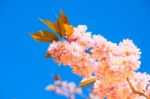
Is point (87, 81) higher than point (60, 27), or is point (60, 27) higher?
point (60, 27)

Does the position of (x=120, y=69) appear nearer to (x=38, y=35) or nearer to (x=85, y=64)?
(x=85, y=64)

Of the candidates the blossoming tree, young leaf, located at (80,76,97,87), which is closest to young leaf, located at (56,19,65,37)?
the blossoming tree

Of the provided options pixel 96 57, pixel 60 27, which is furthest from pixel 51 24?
pixel 96 57

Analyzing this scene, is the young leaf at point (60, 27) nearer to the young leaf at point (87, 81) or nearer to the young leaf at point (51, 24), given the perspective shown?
the young leaf at point (51, 24)

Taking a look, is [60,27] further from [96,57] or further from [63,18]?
[96,57]

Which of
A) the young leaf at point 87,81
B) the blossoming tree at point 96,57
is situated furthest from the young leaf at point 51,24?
the young leaf at point 87,81

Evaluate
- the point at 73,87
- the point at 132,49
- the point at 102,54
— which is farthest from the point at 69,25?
the point at 73,87
